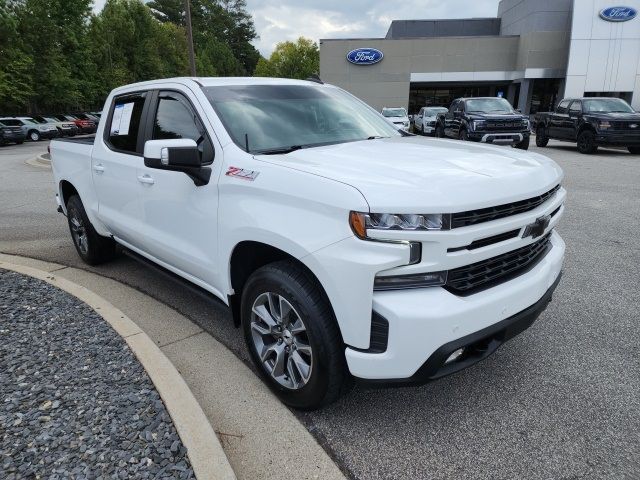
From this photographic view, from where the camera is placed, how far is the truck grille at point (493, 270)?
7.72 feet

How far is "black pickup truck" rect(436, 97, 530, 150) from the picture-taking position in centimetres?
1512

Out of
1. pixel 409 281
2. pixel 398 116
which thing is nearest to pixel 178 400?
pixel 409 281

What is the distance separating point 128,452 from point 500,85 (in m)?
44.2

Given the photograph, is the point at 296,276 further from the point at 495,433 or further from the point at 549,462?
the point at 549,462

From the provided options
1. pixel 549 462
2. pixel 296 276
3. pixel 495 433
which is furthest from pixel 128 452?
pixel 549 462

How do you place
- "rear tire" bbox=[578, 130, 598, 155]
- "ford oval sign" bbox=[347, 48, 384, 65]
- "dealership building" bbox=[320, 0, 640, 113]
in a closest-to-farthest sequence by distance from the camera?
"rear tire" bbox=[578, 130, 598, 155] → "dealership building" bbox=[320, 0, 640, 113] → "ford oval sign" bbox=[347, 48, 384, 65]

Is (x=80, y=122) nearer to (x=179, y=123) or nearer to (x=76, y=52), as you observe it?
(x=76, y=52)

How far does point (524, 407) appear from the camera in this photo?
2.83m

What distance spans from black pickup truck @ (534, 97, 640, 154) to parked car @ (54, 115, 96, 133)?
29.4m

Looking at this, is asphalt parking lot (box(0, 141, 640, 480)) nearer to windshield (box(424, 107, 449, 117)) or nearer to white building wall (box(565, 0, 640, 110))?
windshield (box(424, 107, 449, 117))

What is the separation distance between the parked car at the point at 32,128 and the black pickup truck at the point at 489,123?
84.4 feet

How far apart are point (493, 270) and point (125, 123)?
339 cm

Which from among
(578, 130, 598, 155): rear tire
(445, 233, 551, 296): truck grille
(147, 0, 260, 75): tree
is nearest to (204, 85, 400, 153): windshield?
(445, 233, 551, 296): truck grille

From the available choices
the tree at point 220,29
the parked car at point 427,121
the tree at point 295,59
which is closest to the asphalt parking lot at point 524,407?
the parked car at point 427,121
